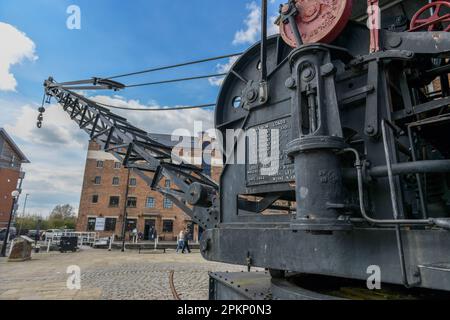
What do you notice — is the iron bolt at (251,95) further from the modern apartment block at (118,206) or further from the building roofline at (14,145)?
the building roofline at (14,145)

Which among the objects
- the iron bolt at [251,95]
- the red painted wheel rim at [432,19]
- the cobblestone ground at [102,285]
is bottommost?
the cobblestone ground at [102,285]

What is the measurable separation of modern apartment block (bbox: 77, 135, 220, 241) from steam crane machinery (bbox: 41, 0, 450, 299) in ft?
111

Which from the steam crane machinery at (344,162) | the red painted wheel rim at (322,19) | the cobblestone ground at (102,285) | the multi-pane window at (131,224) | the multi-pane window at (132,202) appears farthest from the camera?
the multi-pane window at (132,202)

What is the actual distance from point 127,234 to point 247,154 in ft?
119

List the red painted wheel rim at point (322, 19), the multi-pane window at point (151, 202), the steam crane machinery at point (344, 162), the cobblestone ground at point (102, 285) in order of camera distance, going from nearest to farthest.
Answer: the steam crane machinery at point (344, 162), the red painted wheel rim at point (322, 19), the cobblestone ground at point (102, 285), the multi-pane window at point (151, 202)

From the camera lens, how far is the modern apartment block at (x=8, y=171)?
125 ft

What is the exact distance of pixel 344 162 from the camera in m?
2.45

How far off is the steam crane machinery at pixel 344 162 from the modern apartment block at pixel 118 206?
111ft

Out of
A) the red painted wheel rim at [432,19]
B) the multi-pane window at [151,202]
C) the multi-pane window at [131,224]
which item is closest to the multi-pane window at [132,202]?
the multi-pane window at [151,202]

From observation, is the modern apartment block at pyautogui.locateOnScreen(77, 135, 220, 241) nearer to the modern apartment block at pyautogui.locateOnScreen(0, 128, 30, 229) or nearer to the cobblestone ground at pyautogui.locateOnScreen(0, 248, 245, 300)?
the modern apartment block at pyautogui.locateOnScreen(0, 128, 30, 229)

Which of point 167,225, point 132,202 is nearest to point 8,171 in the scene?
point 132,202

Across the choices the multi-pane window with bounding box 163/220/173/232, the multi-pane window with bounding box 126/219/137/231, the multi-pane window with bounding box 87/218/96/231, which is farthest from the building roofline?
the multi-pane window with bounding box 163/220/173/232
